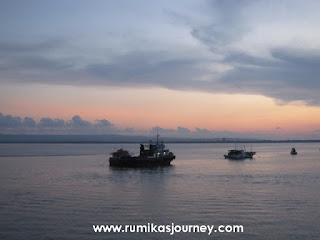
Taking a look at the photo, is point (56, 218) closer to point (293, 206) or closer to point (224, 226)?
point (224, 226)

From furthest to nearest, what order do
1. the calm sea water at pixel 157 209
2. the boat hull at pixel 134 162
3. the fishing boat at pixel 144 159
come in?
1. the fishing boat at pixel 144 159
2. the boat hull at pixel 134 162
3. the calm sea water at pixel 157 209

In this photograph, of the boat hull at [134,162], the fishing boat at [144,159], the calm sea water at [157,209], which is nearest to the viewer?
the calm sea water at [157,209]

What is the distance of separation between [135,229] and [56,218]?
22.0 ft

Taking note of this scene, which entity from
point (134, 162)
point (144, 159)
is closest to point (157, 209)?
point (134, 162)

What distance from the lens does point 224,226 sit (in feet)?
83.9

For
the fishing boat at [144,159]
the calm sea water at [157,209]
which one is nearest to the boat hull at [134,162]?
the fishing boat at [144,159]

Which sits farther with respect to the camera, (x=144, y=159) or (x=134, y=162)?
(x=144, y=159)

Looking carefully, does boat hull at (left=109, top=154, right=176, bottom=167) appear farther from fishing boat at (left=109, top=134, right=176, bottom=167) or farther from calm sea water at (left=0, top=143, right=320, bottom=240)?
calm sea water at (left=0, top=143, right=320, bottom=240)

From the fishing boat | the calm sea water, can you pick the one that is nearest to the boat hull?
the fishing boat

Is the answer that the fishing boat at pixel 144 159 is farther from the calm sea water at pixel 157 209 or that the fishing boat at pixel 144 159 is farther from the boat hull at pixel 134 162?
the calm sea water at pixel 157 209

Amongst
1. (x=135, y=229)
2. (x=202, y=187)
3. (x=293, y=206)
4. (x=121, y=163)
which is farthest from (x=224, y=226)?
(x=121, y=163)

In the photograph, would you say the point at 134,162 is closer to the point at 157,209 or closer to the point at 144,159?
the point at 144,159

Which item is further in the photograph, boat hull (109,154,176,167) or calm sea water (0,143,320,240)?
boat hull (109,154,176,167)

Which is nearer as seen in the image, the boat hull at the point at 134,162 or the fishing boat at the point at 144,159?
the boat hull at the point at 134,162
